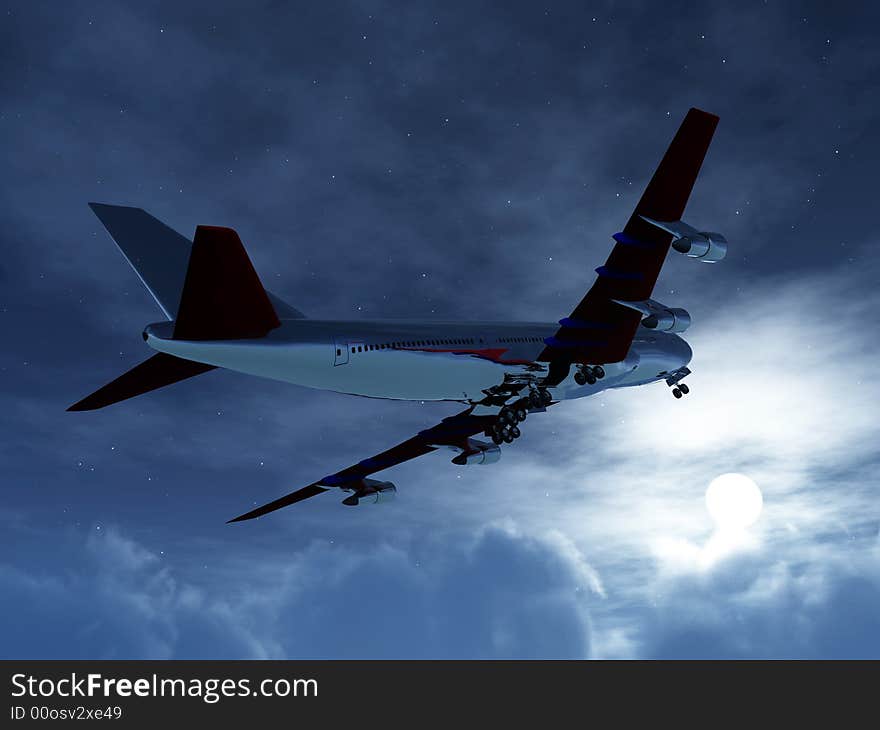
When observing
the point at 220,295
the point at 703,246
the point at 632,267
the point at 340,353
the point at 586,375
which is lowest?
the point at 340,353

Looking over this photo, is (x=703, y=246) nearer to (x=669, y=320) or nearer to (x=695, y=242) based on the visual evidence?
(x=695, y=242)

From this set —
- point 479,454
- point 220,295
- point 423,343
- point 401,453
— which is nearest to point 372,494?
point 401,453

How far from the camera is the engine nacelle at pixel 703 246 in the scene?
29016 millimetres

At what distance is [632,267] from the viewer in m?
31.0

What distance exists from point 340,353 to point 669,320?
43.7 feet

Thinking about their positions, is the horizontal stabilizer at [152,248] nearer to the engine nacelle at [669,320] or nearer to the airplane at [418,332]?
the airplane at [418,332]

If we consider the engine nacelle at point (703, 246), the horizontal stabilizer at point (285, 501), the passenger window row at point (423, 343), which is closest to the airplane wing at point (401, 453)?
the horizontal stabilizer at point (285, 501)

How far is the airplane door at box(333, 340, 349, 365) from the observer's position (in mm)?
29578

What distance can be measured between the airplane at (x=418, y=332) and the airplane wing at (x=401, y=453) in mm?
2858

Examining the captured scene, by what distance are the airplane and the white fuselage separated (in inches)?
2.1

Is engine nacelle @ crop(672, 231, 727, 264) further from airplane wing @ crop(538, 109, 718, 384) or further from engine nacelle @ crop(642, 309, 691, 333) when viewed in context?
engine nacelle @ crop(642, 309, 691, 333)

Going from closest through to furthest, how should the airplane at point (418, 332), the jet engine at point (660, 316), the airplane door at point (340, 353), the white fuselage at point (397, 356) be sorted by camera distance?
the airplane at point (418, 332)
the white fuselage at point (397, 356)
the airplane door at point (340, 353)
the jet engine at point (660, 316)
